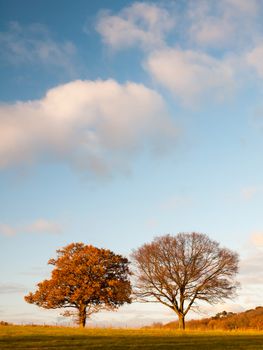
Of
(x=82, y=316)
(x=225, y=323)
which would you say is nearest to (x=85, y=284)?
(x=82, y=316)

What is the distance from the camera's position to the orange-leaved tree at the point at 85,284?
5562 centimetres

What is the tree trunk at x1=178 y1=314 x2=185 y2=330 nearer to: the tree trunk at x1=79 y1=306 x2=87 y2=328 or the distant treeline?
the distant treeline

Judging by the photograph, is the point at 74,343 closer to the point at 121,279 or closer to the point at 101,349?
the point at 101,349

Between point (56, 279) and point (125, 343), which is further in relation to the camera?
point (56, 279)

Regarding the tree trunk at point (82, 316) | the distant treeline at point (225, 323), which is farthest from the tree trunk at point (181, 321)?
the tree trunk at point (82, 316)

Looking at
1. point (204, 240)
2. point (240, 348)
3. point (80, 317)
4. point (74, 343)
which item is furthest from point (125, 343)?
point (204, 240)

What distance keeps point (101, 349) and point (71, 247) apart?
33.3 metres

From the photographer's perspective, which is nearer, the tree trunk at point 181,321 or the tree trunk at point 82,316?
the tree trunk at point 82,316

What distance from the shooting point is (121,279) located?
2270 inches

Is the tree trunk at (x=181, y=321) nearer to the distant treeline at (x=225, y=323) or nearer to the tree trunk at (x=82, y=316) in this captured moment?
the distant treeline at (x=225, y=323)

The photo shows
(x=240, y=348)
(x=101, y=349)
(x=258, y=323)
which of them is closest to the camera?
(x=101, y=349)

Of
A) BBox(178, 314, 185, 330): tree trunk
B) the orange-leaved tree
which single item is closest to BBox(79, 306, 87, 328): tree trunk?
the orange-leaved tree

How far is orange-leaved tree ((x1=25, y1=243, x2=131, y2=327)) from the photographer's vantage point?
182 ft

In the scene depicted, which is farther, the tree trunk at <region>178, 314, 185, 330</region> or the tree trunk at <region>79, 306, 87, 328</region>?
the tree trunk at <region>178, 314, 185, 330</region>
